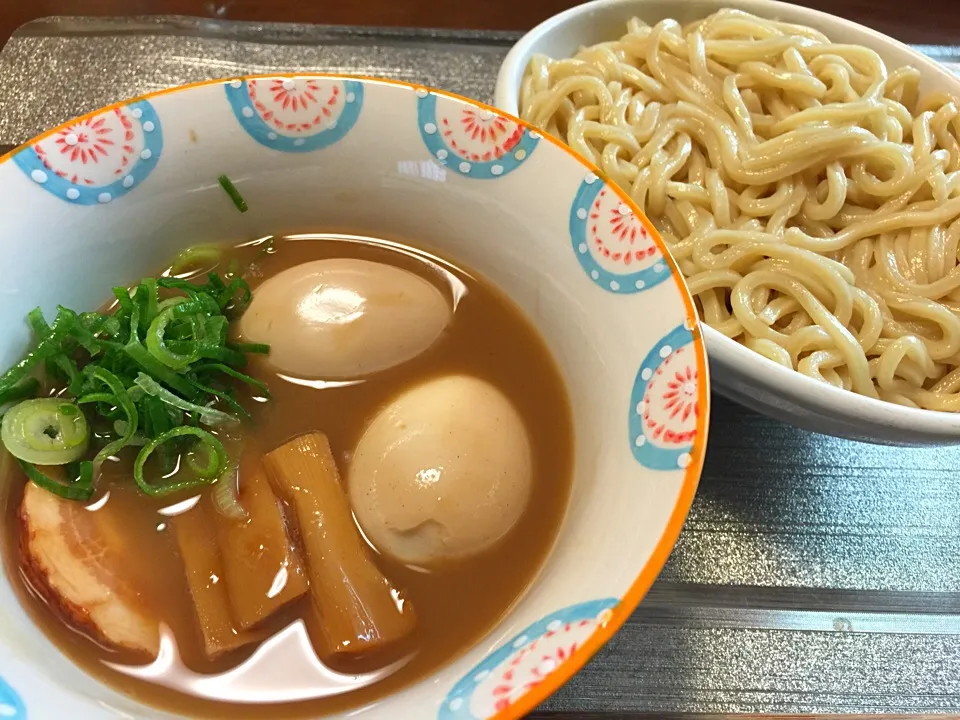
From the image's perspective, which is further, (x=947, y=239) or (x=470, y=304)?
(x=947, y=239)

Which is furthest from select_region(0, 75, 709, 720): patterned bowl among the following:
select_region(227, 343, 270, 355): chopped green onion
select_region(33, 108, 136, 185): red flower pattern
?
select_region(227, 343, 270, 355): chopped green onion

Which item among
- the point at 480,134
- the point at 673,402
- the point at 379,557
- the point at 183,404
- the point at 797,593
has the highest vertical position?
the point at 480,134

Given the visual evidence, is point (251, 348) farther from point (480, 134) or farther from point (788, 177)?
point (788, 177)

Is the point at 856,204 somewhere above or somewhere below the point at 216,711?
→ below

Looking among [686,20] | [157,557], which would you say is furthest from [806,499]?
[686,20]

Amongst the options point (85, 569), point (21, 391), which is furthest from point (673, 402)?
point (21, 391)

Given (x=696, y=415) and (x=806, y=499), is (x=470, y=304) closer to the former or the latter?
(x=696, y=415)

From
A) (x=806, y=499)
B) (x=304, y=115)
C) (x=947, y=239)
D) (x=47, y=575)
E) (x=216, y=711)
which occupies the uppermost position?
(x=304, y=115)
